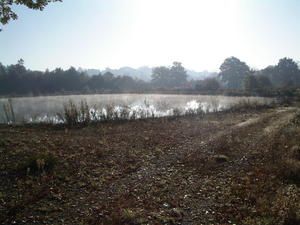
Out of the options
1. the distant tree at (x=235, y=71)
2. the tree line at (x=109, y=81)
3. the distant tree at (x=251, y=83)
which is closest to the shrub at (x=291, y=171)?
the tree line at (x=109, y=81)

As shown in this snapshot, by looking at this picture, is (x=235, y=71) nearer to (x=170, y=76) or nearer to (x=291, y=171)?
(x=170, y=76)

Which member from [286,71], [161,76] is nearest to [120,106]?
[161,76]

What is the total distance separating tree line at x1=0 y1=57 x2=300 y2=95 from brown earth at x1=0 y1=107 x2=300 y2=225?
39.3 metres

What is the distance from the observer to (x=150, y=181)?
7.64 metres

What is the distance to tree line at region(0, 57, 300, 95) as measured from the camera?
5534 centimetres

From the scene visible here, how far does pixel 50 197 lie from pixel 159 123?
464 inches

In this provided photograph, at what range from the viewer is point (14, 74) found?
62.8 m

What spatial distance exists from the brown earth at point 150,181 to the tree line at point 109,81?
39338mm

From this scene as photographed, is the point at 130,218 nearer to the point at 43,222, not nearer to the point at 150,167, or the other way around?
the point at 43,222

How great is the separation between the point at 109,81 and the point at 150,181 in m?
63.6

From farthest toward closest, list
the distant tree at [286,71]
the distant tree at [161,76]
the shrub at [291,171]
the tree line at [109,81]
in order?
the distant tree at [161,76], the distant tree at [286,71], the tree line at [109,81], the shrub at [291,171]

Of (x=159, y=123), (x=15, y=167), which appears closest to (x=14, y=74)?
(x=159, y=123)

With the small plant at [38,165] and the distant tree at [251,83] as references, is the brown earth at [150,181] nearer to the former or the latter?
the small plant at [38,165]

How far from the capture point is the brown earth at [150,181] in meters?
5.64
